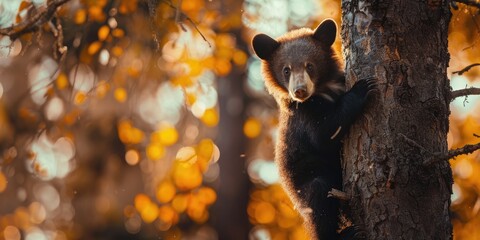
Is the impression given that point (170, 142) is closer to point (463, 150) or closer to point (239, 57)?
point (239, 57)

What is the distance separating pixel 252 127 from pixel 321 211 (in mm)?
7658

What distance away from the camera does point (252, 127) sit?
1259 centimetres

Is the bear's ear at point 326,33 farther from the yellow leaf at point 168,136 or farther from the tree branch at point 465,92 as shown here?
the yellow leaf at point 168,136

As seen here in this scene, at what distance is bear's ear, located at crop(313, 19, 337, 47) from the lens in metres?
5.91

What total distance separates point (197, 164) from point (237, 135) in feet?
3.91

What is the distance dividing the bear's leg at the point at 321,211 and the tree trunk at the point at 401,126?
2.42ft

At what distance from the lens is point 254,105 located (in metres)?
13.3

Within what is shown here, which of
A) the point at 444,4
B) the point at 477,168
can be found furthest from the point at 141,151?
the point at 444,4

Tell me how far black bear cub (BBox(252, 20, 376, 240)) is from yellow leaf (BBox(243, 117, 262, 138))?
625 centimetres

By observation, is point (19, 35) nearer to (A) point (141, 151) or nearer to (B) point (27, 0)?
(B) point (27, 0)

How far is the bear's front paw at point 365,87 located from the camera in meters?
4.16

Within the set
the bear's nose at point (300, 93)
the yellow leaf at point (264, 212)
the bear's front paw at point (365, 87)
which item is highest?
the bear's front paw at point (365, 87)

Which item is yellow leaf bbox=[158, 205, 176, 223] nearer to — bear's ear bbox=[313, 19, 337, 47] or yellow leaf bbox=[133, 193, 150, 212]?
yellow leaf bbox=[133, 193, 150, 212]

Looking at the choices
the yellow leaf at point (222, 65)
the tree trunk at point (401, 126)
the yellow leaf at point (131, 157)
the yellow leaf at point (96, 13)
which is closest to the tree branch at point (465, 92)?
the tree trunk at point (401, 126)
